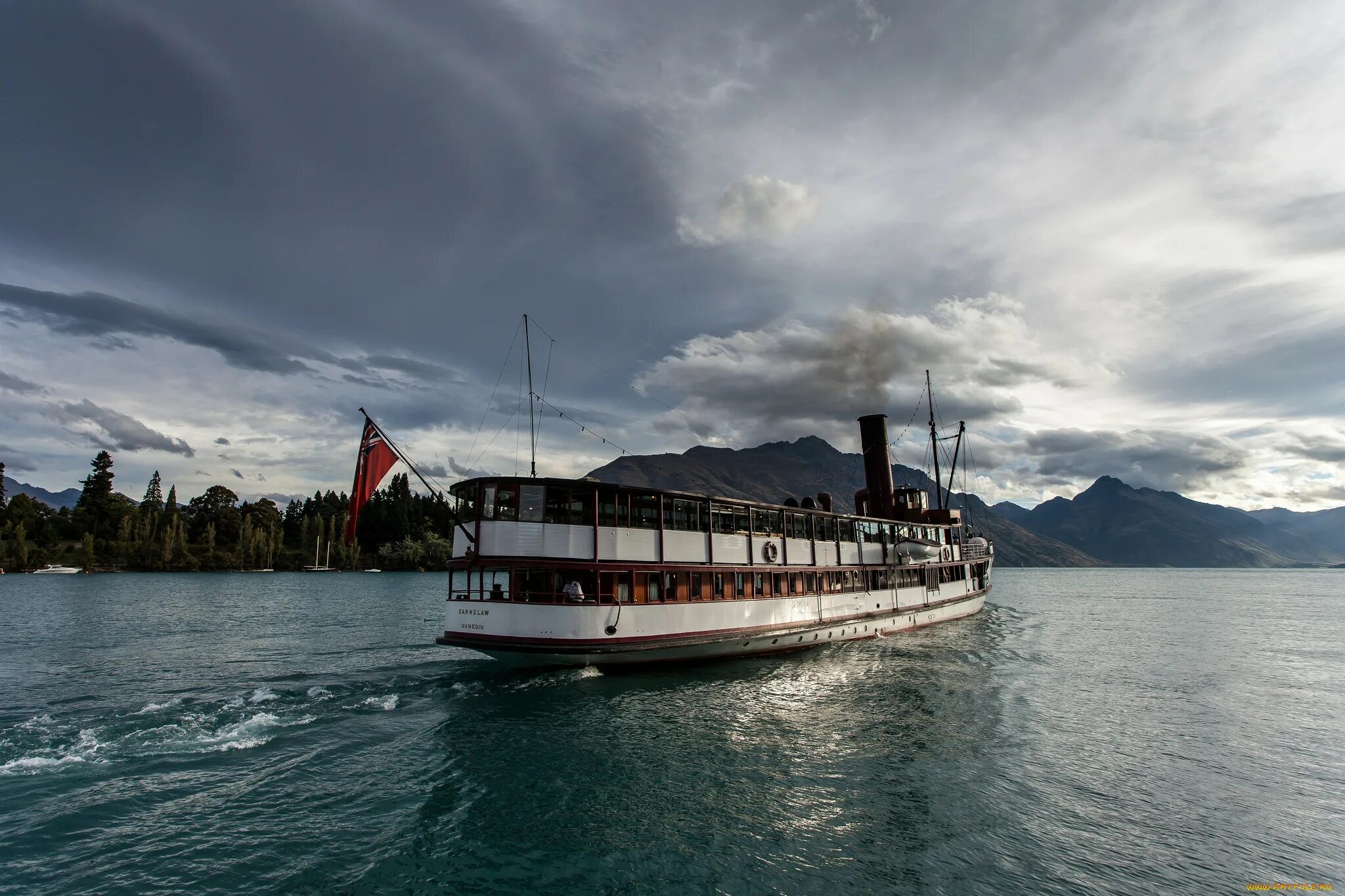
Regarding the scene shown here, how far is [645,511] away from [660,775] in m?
12.5

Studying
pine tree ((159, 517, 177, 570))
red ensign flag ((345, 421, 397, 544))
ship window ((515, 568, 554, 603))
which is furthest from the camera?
pine tree ((159, 517, 177, 570))

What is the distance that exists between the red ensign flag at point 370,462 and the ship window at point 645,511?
31.2 ft

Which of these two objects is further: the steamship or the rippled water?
the steamship

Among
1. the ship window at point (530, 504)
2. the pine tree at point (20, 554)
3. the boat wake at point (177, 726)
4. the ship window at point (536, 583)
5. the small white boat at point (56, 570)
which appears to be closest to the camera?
the boat wake at point (177, 726)

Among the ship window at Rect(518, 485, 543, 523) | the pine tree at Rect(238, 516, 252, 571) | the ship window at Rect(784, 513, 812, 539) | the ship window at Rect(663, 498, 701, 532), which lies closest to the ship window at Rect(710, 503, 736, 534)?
the ship window at Rect(663, 498, 701, 532)

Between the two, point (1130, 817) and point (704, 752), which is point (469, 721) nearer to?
point (704, 752)

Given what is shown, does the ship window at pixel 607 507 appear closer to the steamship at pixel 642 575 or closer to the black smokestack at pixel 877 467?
the steamship at pixel 642 575

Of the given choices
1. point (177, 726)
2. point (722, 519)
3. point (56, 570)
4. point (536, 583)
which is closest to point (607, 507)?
point (536, 583)

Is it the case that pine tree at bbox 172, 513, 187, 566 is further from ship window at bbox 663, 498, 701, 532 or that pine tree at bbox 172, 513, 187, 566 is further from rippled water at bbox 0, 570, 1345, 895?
ship window at bbox 663, 498, 701, 532

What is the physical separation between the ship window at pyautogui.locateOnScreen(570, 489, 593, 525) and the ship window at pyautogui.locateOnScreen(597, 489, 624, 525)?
0.38m

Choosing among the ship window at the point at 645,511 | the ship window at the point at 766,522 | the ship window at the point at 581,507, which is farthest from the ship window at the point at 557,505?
the ship window at the point at 766,522

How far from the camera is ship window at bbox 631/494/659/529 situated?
25.7 metres

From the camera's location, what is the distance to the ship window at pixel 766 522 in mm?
31188

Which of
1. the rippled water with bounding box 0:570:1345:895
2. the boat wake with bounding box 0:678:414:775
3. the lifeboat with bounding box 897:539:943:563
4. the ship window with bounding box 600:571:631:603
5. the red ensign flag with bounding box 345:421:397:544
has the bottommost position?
the rippled water with bounding box 0:570:1345:895
